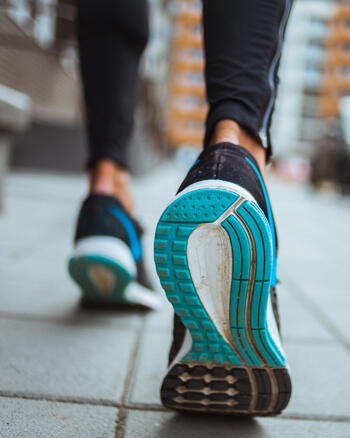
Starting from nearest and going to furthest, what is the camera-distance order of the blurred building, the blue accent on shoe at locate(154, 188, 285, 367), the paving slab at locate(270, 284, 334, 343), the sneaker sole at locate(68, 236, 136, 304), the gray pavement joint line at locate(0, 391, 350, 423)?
the blue accent on shoe at locate(154, 188, 285, 367) → the gray pavement joint line at locate(0, 391, 350, 423) → the sneaker sole at locate(68, 236, 136, 304) → the paving slab at locate(270, 284, 334, 343) → the blurred building

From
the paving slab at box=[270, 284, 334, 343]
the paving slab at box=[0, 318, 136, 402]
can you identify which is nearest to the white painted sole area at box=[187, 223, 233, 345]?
the paving slab at box=[0, 318, 136, 402]

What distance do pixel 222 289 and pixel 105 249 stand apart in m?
0.48

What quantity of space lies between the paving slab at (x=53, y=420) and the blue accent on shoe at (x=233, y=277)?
0.51 ft

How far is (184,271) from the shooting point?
0.69 m

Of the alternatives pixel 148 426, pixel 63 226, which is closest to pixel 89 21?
pixel 148 426

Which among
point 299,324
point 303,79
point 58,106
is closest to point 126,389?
point 299,324

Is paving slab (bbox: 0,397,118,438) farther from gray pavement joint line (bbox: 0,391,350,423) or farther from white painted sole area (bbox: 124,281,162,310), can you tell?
white painted sole area (bbox: 124,281,162,310)

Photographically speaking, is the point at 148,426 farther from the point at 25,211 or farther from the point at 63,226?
the point at 25,211

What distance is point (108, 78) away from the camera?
4.32 ft

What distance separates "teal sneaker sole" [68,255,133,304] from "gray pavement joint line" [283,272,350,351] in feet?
1.80

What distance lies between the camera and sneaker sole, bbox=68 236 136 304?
3.67 feet

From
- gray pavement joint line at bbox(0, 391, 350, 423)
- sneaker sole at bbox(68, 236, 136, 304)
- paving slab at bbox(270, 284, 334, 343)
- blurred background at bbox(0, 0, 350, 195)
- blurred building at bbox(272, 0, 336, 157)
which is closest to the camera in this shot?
gray pavement joint line at bbox(0, 391, 350, 423)

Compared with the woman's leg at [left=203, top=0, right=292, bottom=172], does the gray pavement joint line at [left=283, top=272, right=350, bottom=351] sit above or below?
below

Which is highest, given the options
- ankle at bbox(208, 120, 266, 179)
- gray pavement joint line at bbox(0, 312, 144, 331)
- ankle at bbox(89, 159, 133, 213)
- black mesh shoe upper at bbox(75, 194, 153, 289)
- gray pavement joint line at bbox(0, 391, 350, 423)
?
ankle at bbox(208, 120, 266, 179)
